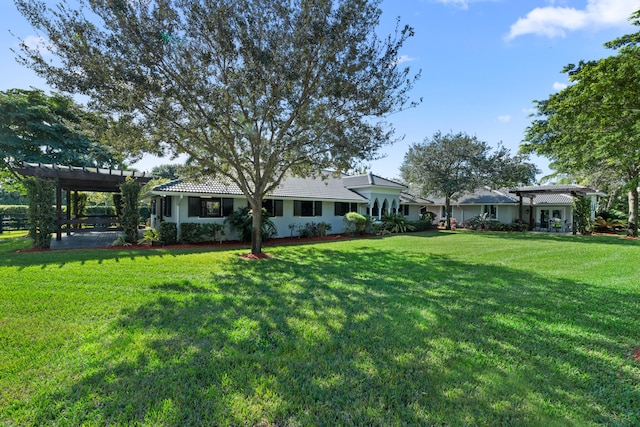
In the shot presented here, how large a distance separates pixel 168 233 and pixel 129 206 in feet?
6.79

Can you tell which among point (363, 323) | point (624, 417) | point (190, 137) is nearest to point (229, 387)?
point (363, 323)

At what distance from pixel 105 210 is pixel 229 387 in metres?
33.7

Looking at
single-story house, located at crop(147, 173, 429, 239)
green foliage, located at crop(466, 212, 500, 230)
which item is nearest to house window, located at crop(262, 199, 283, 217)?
single-story house, located at crop(147, 173, 429, 239)

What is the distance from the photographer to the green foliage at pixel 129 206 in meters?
13.4

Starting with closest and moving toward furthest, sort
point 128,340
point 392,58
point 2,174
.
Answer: point 128,340 < point 392,58 < point 2,174

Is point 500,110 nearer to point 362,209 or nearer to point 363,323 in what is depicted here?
point 362,209

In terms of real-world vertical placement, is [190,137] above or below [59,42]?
below

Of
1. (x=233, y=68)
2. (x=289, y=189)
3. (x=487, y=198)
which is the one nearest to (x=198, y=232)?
(x=289, y=189)

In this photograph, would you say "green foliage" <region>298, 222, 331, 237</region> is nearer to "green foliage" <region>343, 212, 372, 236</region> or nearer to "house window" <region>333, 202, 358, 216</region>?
"green foliage" <region>343, 212, 372, 236</region>

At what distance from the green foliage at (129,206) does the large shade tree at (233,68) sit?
4.35 meters

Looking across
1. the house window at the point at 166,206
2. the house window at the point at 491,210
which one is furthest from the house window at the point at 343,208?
the house window at the point at 491,210

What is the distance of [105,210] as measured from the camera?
96.8 ft

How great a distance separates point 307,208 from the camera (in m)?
19.5

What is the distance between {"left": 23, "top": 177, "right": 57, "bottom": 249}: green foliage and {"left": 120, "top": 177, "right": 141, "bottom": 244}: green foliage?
2.43 meters
